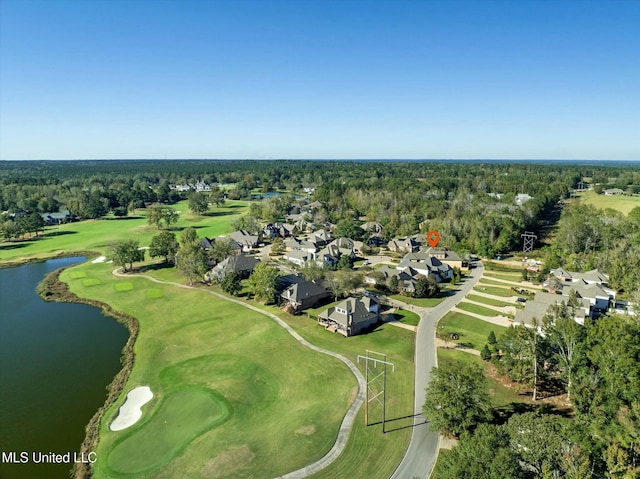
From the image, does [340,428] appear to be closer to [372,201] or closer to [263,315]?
[263,315]

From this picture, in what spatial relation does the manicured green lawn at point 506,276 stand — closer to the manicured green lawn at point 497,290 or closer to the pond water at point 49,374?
the manicured green lawn at point 497,290

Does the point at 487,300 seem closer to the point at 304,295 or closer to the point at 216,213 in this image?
the point at 304,295

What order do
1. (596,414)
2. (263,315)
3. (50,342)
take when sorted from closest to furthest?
(596,414), (50,342), (263,315)

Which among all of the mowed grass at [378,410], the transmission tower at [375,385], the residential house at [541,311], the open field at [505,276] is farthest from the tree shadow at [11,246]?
the residential house at [541,311]

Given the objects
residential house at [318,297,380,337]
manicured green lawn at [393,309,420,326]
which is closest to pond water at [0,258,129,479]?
residential house at [318,297,380,337]

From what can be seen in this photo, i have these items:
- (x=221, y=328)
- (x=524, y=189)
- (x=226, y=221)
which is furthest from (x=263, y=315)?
(x=524, y=189)
